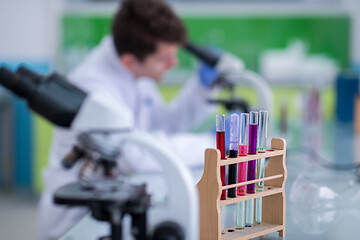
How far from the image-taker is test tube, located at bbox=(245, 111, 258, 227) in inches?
33.5

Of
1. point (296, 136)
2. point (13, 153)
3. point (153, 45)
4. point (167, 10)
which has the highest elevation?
point (167, 10)

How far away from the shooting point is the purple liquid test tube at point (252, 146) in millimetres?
849

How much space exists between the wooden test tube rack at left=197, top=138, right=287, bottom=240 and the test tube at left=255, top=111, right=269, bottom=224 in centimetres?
1

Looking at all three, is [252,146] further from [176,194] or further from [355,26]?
[355,26]

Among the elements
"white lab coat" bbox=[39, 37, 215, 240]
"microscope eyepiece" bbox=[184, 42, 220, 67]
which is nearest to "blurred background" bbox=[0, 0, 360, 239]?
"white lab coat" bbox=[39, 37, 215, 240]

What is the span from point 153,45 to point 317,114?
2.73ft

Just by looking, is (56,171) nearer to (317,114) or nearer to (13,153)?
(317,114)

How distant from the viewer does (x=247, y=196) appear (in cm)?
86

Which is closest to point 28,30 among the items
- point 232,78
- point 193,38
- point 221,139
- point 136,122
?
point 193,38

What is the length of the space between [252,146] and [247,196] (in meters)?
0.09

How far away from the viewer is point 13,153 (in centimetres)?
433

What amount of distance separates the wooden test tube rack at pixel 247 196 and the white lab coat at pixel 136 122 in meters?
0.51

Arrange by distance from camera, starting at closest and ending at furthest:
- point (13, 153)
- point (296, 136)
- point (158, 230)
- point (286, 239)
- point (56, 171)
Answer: point (158, 230) < point (286, 239) < point (56, 171) < point (296, 136) < point (13, 153)

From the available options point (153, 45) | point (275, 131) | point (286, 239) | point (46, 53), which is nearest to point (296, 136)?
point (275, 131)
